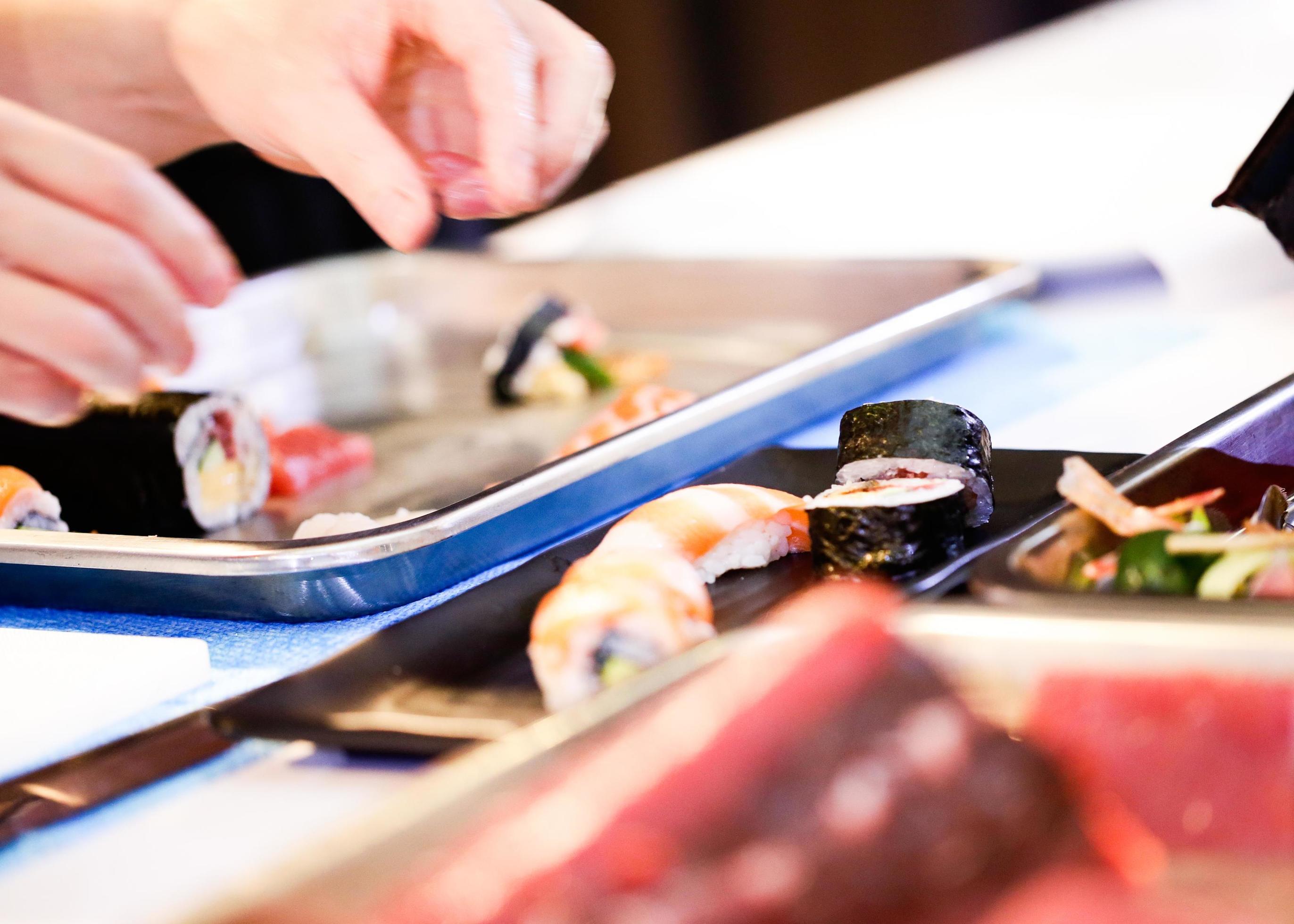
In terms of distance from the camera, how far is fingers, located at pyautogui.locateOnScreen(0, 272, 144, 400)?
1.71 meters

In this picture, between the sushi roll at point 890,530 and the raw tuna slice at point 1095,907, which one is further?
the sushi roll at point 890,530

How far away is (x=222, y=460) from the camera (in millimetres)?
1787

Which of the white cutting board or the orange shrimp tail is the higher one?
the orange shrimp tail

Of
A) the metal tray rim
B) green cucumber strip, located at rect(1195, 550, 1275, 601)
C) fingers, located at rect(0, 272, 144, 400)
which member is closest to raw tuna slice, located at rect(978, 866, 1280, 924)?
green cucumber strip, located at rect(1195, 550, 1275, 601)

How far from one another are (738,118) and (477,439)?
2.98 m

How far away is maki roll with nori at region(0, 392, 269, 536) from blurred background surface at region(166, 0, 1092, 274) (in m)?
2.63

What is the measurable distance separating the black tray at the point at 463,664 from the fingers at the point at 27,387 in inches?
33.5

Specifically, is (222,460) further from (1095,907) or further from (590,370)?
(1095,907)

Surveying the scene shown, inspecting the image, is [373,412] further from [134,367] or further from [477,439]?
[134,367]

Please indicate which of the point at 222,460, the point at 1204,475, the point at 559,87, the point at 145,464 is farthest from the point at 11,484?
the point at 1204,475

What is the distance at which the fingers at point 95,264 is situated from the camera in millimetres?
1722

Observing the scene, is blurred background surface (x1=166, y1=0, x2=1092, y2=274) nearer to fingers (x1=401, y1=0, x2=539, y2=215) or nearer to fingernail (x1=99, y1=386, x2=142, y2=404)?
fingernail (x1=99, y1=386, x2=142, y2=404)

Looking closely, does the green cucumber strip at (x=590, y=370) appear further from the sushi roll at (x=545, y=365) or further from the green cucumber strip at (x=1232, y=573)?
the green cucumber strip at (x=1232, y=573)

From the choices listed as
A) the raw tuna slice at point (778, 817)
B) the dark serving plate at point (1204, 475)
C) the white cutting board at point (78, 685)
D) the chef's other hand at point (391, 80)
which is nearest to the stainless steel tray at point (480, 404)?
the white cutting board at point (78, 685)
